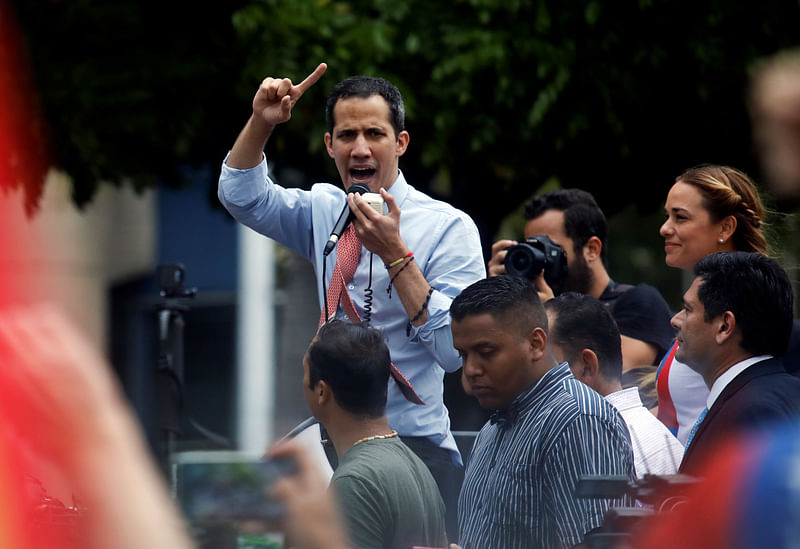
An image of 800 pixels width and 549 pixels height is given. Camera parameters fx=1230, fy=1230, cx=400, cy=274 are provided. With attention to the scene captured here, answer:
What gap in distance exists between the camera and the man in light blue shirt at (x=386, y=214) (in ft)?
10.8

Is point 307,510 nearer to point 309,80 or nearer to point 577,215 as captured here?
point 309,80

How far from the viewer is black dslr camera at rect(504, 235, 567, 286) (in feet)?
12.8

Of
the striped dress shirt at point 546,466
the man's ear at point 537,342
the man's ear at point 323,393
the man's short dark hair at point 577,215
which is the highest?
the man's short dark hair at point 577,215

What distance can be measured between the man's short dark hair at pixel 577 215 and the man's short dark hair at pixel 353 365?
1.43m

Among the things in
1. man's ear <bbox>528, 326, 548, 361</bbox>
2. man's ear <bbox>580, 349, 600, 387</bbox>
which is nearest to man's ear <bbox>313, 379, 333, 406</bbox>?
man's ear <bbox>528, 326, 548, 361</bbox>

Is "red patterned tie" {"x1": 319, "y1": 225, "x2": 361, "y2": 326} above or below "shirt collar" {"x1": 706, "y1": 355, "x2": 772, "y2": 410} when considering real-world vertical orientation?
above

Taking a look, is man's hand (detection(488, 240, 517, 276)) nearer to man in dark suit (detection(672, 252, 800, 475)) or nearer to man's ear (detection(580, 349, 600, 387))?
man's ear (detection(580, 349, 600, 387))

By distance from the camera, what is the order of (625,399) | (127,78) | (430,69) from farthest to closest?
(430,69)
(127,78)
(625,399)

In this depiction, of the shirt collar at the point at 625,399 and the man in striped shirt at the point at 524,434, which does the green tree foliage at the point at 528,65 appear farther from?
the man in striped shirt at the point at 524,434

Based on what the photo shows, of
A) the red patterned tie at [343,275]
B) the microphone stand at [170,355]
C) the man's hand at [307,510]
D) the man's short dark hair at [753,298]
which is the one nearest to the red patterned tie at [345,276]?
the red patterned tie at [343,275]

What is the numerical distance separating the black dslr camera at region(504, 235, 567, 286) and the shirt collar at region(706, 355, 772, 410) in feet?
3.72

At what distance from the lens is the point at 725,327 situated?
2865 millimetres

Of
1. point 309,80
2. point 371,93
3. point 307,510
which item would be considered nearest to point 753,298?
point 371,93

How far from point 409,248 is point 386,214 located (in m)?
0.21
